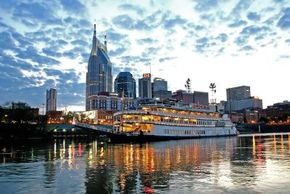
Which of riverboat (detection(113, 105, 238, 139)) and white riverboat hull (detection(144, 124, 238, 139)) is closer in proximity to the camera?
riverboat (detection(113, 105, 238, 139))

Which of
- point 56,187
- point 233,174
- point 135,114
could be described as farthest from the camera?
point 135,114

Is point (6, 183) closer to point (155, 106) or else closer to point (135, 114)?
point (135, 114)

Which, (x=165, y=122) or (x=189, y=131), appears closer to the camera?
(x=165, y=122)

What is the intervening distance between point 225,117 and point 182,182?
13929cm

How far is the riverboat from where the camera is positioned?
106m

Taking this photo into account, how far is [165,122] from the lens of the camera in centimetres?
11331

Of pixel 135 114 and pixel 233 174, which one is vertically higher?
pixel 135 114

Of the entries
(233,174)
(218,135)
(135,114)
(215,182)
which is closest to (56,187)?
(215,182)

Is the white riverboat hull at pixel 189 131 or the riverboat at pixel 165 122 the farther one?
the white riverboat hull at pixel 189 131

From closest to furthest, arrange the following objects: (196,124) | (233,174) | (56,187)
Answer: (56,187) → (233,174) → (196,124)

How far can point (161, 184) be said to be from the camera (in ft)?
80.5

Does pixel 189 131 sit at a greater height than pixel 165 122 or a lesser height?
lesser

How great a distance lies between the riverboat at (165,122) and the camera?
346 ft

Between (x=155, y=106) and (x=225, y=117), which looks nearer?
(x=155, y=106)
